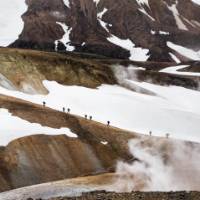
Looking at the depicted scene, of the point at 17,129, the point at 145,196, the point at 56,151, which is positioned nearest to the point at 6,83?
the point at 17,129

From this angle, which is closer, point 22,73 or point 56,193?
point 56,193

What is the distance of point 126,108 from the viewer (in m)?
98.9

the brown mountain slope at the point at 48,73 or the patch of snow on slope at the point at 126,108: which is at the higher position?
the brown mountain slope at the point at 48,73

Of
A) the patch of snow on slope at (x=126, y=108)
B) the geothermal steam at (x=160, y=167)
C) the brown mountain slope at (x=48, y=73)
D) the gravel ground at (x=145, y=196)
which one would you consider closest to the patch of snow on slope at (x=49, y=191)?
the geothermal steam at (x=160, y=167)

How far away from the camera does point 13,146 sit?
60.5 meters

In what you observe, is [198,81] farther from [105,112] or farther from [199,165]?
[199,165]

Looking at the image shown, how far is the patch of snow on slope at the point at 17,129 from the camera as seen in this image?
204ft

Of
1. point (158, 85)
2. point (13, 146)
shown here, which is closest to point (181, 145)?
point (13, 146)

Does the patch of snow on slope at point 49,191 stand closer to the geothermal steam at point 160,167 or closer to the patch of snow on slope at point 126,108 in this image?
the geothermal steam at point 160,167

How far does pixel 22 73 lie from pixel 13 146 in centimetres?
3778

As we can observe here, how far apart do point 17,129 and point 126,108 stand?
37.3 m

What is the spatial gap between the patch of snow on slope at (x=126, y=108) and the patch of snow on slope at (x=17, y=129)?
16.3 m

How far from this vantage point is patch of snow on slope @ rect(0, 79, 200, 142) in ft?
297

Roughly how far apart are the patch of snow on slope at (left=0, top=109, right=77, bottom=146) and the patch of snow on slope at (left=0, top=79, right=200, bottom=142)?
16.3 metres
